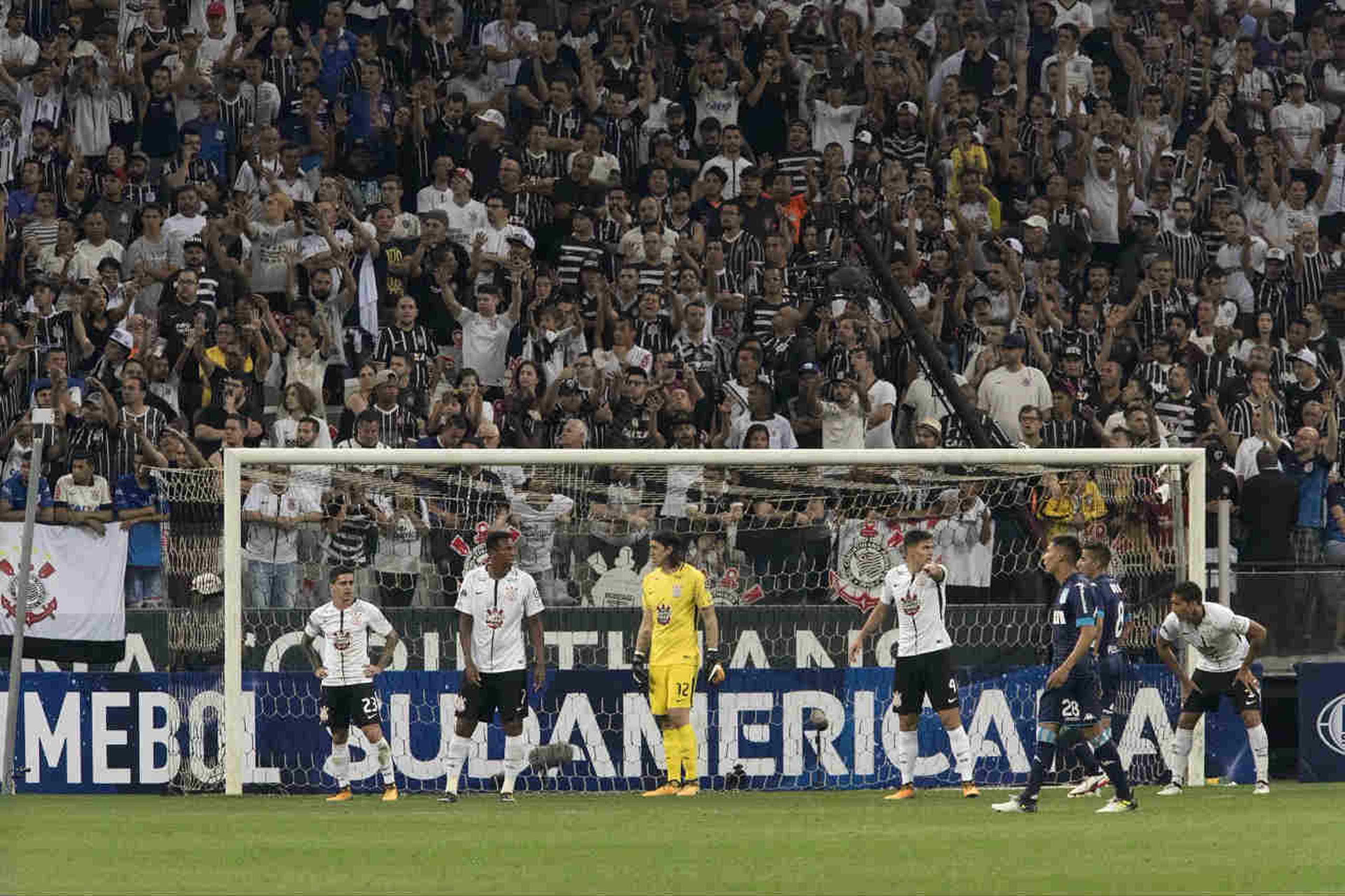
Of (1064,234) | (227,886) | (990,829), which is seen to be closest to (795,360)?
(1064,234)

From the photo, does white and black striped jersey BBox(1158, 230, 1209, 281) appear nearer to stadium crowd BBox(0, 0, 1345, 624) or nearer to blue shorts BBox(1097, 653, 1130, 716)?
stadium crowd BBox(0, 0, 1345, 624)

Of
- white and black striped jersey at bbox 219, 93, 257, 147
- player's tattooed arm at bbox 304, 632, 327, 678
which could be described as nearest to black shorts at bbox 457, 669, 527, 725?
player's tattooed arm at bbox 304, 632, 327, 678

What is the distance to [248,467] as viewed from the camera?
1897cm

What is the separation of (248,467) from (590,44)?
27.8 feet

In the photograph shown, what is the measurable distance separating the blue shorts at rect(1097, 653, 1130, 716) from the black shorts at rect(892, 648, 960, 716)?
1128mm

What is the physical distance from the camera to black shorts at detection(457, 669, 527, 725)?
1712 cm

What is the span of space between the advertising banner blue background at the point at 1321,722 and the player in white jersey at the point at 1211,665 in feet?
4.91

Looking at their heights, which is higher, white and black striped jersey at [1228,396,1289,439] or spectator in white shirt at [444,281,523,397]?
spectator in white shirt at [444,281,523,397]

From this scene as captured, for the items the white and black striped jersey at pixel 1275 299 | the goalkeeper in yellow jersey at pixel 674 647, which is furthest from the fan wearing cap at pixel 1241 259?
the goalkeeper in yellow jersey at pixel 674 647

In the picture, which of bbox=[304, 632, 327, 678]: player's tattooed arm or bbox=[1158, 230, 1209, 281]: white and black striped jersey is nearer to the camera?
bbox=[304, 632, 327, 678]: player's tattooed arm

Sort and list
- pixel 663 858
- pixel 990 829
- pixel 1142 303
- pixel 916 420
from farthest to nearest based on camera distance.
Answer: pixel 1142 303 → pixel 916 420 → pixel 990 829 → pixel 663 858

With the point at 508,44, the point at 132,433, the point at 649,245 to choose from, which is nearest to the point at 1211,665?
the point at 649,245

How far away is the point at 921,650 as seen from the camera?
1708 centimetres

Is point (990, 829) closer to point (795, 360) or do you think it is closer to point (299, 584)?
point (299, 584)
